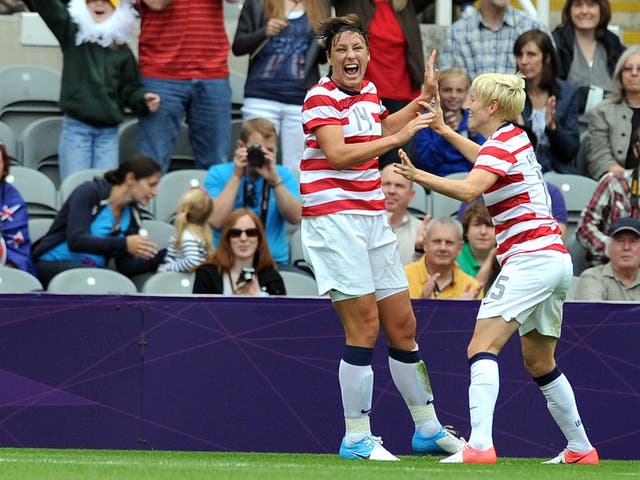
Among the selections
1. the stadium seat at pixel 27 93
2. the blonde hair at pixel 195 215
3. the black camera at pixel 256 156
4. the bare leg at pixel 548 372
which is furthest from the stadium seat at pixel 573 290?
the stadium seat at pixel 27 93

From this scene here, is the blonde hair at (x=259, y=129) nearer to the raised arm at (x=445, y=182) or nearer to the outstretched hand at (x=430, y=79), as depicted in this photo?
the outstretched hand at (x=430, y=79)

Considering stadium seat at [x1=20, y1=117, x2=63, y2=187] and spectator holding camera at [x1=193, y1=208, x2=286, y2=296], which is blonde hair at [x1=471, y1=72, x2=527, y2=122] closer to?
spectator holding camera at [x1=193, y1=208, x2=286, y2=296]

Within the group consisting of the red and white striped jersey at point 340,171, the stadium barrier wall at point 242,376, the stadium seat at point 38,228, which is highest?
the red and white striped jersey at point 340,171

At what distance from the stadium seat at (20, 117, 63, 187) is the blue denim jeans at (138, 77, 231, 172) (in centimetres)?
83

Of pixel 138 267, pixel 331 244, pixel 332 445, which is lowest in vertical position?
pixel 332 445

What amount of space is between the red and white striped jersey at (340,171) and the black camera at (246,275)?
2070 millimetres

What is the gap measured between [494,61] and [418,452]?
4653 millimetres

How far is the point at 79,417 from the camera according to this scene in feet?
27.5

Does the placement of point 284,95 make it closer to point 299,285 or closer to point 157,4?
point 157,4

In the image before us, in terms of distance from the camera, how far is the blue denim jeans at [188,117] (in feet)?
35.6

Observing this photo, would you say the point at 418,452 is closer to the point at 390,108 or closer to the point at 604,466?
the point at 604,466

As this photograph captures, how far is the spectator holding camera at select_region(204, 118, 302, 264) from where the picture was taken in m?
10.0

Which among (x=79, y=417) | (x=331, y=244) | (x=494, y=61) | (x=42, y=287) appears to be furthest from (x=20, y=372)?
(x=494, y=61)

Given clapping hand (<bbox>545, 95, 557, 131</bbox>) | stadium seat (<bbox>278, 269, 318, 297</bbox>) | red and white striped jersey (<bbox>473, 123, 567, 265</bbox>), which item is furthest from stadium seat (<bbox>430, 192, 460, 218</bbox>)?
red and white striped jersey (<bbox>473, 123, 567, 265</bbox>)
